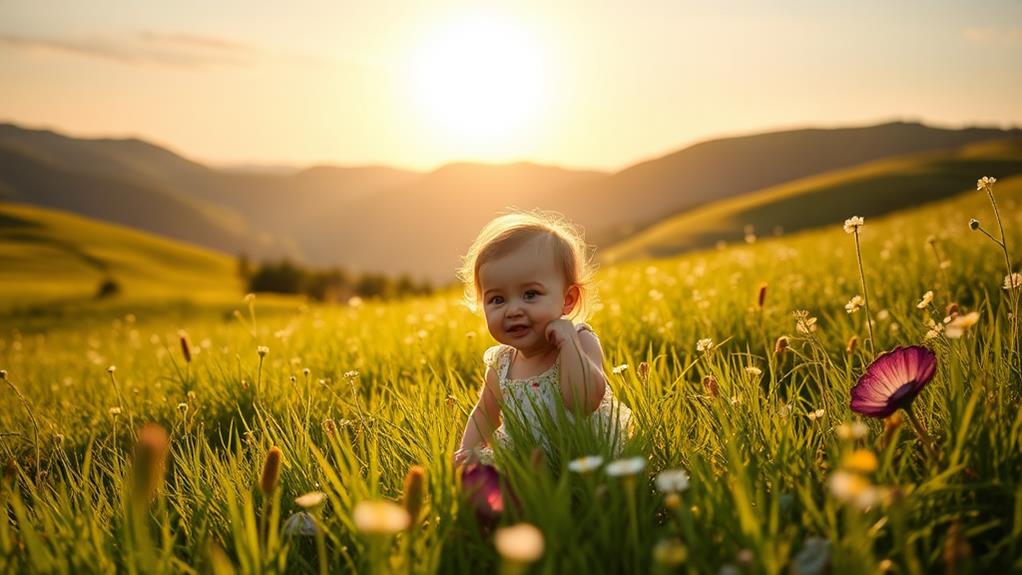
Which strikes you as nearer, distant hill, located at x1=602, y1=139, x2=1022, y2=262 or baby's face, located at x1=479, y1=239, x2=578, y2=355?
baby's face, located at x1=479, y1=239, x2=578, y2=355

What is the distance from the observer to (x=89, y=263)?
6600 cm

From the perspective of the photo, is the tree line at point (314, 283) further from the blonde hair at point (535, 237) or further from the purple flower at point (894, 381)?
the purple flower at point (894, 381)

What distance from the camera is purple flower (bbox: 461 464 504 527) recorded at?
196 centimetres

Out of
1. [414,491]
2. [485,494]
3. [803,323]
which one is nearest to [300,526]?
[485,494]

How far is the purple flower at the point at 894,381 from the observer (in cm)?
206

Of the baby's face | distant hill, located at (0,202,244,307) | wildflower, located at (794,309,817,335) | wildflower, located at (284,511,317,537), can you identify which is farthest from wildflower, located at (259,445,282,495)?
distant hill, located at (0,202,244,307)

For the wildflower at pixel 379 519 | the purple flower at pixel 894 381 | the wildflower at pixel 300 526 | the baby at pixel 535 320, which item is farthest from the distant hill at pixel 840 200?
the wildflower at pixel 379 519

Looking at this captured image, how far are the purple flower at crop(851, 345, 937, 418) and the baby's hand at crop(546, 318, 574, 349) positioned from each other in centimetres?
122

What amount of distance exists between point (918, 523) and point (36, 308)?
41.2 m

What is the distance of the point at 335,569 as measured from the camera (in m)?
2.06

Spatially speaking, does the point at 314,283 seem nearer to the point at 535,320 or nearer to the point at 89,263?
the point at 89,263

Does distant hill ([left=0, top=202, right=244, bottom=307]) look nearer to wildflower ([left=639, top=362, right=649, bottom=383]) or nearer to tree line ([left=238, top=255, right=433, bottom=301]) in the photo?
tree line ([left=238, top=255, right=433, bottom=301])

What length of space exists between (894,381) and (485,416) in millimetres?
1722

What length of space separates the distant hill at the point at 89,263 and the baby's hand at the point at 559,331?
43.0 m
